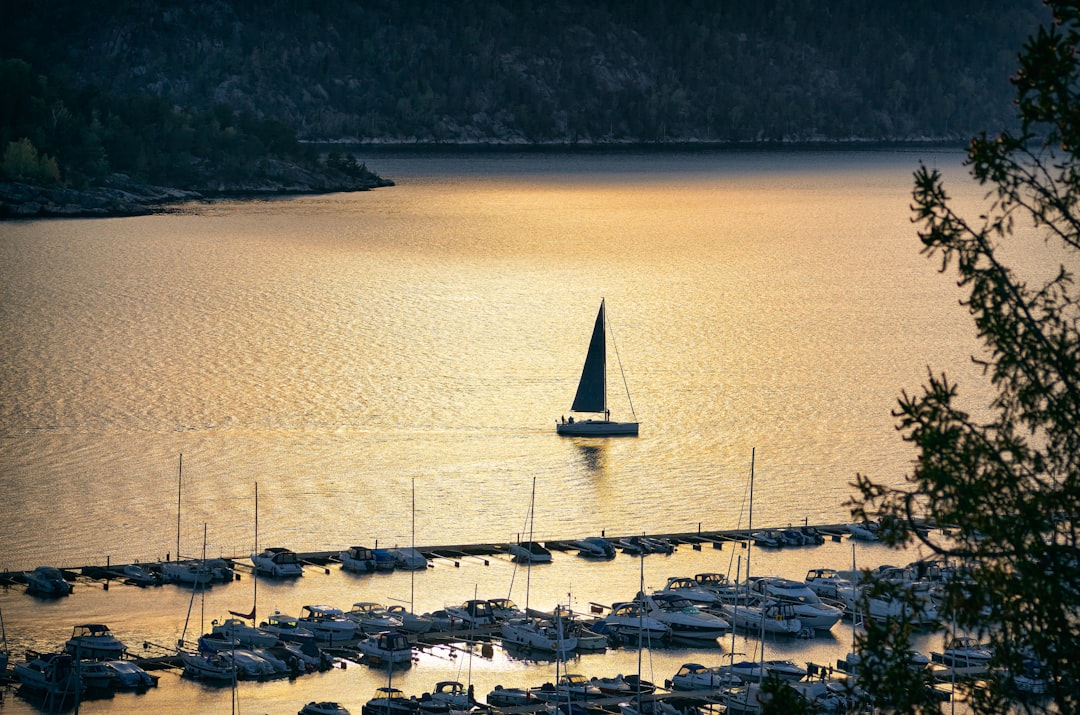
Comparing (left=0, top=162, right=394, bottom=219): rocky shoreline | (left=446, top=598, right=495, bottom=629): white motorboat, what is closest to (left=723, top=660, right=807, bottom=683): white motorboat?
(left=446, top=598, right=495, bottom=629): white motorboat

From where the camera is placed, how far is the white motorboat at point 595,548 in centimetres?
4166

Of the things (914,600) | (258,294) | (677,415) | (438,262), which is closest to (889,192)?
(438,262)

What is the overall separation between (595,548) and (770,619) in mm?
7140

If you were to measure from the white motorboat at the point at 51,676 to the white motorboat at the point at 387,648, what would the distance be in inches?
212

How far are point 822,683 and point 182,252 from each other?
3544 inches

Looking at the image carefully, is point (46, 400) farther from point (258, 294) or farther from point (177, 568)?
point (258, 294)

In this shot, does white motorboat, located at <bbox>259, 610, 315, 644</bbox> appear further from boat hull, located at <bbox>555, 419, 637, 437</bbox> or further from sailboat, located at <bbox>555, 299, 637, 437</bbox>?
sailboat, located at <bbox>555, 299, 637, 437</bbox>

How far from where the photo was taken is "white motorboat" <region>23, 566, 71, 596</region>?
124 feet

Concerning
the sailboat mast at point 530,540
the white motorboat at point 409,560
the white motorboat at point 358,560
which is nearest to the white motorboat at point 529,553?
the sailboat mast at point 530,540

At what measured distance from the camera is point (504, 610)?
3553 centimetres

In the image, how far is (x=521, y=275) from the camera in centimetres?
10662

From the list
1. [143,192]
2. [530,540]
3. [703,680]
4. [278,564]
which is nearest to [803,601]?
[703,680]

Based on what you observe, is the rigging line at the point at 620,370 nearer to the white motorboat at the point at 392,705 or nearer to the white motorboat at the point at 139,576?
the white motorboat at the point at 139,576

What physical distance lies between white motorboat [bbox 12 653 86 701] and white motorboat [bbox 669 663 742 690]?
10605 mm
